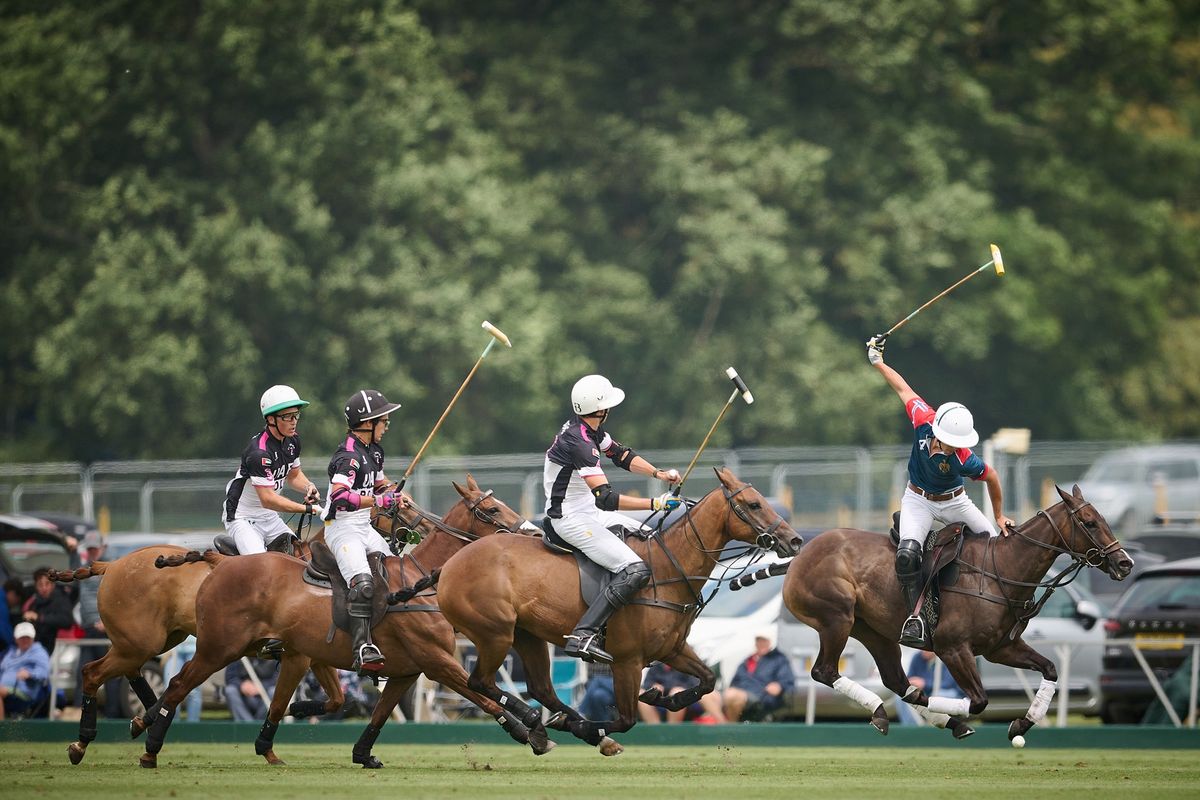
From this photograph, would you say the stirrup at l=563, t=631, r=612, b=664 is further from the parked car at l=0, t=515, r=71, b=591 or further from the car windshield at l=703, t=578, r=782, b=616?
the parked car at l=0, t=515, r=71, b=591

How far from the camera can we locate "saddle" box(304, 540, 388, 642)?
39.1 ft

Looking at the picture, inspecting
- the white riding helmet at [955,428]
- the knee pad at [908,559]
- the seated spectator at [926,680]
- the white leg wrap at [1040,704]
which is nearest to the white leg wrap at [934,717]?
the white leg wrap at [1040,704]

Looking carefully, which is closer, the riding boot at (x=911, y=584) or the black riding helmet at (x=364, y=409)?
the black riding helmet at (x=364, y=409)

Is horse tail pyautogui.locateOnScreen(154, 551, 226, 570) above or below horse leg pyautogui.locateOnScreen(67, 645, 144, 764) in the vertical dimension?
above

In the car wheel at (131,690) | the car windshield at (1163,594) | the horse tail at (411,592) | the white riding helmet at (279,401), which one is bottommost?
the car wheel at (131,690)

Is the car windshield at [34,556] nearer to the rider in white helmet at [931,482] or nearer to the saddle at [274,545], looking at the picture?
the saddle at [274,545]

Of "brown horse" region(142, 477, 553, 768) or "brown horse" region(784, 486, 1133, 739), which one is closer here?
"brown horse" region(142, 477, 553, 768)

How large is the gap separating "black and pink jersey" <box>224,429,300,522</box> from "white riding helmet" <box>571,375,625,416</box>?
2.03 metres

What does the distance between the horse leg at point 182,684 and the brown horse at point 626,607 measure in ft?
4.92

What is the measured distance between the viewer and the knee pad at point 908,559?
41.0 feet

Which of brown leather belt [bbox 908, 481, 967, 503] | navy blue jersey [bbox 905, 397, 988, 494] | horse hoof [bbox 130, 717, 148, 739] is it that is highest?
navy blue jersey [bbox 905, 397, 988, 494]

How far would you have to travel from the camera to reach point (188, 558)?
13.0 meters

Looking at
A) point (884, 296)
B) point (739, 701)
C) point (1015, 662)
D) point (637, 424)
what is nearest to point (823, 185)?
point (884, 296)

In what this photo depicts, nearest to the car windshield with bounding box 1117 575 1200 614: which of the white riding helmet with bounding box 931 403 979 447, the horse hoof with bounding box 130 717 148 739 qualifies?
the white riding helmet with bounding box 931 403 979 447
